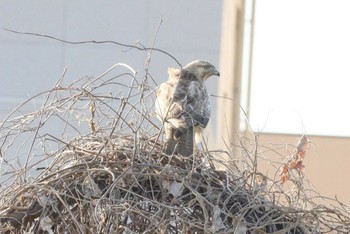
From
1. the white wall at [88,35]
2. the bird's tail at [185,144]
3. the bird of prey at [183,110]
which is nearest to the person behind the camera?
the bird's tail at [185,144]

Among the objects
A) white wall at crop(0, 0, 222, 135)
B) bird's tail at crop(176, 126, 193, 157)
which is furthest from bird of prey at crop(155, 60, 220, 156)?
white wall at crop(0, 0, 222, 135)

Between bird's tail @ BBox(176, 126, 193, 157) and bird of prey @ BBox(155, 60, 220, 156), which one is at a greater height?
bird of prey @ BBox(155, 60, 220, 156)

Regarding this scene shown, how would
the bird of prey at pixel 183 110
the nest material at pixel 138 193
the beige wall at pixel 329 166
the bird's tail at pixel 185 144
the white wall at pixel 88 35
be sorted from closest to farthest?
1. the nest material at pixel 138 193
2. the bird's tail at pixel 185 144
3. the bird of prey at pixel 183 110
4. the white wall at pixel 88 35
5. the beige wall at pixel 329 166

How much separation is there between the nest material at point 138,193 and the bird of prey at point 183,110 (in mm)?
166

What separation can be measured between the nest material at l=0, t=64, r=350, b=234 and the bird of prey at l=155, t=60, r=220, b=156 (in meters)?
0.17

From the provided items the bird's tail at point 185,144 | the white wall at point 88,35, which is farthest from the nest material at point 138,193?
the white wall at point 88,35

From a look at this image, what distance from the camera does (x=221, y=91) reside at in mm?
8133

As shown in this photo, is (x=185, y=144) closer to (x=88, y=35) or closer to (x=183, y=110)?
(x=183, y=110)

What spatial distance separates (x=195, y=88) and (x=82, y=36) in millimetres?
3738

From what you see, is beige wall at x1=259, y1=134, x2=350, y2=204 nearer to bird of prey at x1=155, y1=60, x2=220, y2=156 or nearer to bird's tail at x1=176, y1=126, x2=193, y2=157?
bird of prey at x1=155, y1=60, x2=220, y2=156

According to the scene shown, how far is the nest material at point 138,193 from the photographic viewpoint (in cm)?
317

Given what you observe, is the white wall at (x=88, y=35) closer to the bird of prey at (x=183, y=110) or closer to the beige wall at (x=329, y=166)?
the beige wall at (x=329, y=166)

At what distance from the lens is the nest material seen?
Answer: 10.4 feet

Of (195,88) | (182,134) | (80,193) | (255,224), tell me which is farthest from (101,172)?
(195,88)
